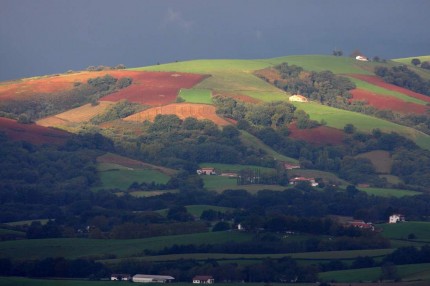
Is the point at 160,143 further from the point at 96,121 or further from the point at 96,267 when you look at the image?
the point at 96,267

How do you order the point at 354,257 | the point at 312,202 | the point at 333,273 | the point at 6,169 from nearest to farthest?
the point at 333,273 → the point at 354,257 → the point at 312,202 → the point at 6,169

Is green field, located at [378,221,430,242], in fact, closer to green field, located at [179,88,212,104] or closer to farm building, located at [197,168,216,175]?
farm building, located at [197,168,216,175]

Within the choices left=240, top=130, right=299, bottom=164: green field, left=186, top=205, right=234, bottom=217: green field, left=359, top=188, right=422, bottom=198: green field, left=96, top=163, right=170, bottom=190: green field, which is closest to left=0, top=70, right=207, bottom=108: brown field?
left=240, top=130, right=299, bottom=164: green field

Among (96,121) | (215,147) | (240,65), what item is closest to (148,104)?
(96,121)

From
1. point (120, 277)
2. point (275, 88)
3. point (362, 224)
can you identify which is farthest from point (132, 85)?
point (120, 277)

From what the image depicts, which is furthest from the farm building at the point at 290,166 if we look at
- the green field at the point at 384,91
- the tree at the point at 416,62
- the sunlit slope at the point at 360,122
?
the tree at the point at 416,62

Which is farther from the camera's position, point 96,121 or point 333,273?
point 96,121

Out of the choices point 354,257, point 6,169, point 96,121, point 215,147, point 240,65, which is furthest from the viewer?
point 240,65
